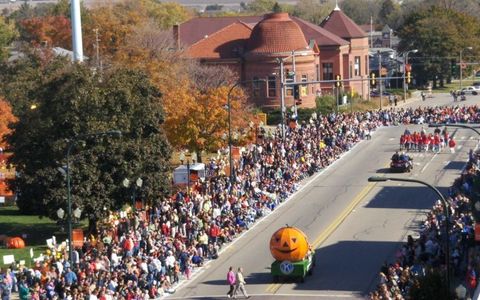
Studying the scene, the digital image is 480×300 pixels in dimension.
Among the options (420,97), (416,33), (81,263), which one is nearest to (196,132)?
(81,263)

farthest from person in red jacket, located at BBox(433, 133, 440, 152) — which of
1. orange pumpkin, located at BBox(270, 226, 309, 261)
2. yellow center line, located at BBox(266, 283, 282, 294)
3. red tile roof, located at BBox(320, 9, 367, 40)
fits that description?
red tile roof, located at BBox(320, 9, 367, 40)

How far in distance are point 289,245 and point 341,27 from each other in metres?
89.0

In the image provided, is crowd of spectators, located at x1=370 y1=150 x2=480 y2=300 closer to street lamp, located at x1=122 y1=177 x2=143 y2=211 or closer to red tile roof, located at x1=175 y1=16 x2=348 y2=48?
street lamp, located at x1=122 y1=177 x2=143 y2=211

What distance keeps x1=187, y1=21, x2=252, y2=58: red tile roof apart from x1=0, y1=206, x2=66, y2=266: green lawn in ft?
165

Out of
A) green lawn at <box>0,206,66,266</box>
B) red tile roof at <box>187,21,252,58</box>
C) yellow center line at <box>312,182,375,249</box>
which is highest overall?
red tile roof at <box>187,21,252,58</box>

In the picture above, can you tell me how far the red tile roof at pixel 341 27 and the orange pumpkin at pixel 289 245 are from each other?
3420 inches

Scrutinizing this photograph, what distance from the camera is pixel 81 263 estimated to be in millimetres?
43312

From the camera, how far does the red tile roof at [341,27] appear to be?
128250 mm

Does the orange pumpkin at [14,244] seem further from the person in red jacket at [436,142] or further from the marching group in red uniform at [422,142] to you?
the person in red jacket at [436,142]

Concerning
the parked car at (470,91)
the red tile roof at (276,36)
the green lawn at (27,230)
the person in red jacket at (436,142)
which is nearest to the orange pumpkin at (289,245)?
the green lawn at (27,230)

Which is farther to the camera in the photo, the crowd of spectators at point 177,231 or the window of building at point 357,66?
the window of building at point 357,66

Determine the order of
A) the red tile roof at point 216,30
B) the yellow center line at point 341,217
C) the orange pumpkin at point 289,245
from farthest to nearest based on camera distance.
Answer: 1. the red tile roof at point 216,30
2. the yellow center line at point 341,217
3. the orange pumpkin at point 289,245

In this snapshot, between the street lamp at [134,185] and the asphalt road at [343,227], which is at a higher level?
the street lamp at [134,185]

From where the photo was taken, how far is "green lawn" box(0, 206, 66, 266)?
5238 centimetres
